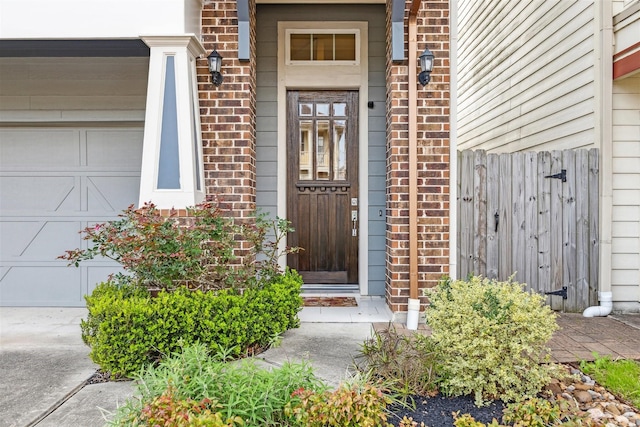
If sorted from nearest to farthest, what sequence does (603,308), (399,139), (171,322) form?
(171,322) < (399,139) < (603,308)

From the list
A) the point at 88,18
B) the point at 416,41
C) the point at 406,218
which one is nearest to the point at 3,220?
the point at 88,18

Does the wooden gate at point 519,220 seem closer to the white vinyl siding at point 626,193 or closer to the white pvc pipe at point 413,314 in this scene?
the white vinyl siding at point 626,193

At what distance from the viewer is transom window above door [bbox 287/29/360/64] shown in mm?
4727

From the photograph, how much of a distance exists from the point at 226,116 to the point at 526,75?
431 cm

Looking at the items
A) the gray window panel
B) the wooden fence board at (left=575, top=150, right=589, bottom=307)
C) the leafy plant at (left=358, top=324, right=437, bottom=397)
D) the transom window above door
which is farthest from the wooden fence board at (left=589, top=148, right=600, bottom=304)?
the gray window panel

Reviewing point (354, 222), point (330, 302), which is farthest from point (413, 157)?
point (330, 302)

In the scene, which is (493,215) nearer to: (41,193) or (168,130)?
(168,130)

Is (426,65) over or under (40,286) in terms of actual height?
over

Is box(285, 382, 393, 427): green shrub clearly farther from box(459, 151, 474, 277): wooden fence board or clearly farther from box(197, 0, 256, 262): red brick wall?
box(459, 151, 474, 277): wooden fence board

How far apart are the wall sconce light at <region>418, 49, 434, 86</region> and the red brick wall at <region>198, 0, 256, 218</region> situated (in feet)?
5.52

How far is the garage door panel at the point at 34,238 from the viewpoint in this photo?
4.52 meters

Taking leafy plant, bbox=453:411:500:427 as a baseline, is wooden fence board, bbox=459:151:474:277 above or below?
above

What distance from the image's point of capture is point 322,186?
4863 millimetres

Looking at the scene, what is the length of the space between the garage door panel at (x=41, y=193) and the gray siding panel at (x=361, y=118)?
207cm
